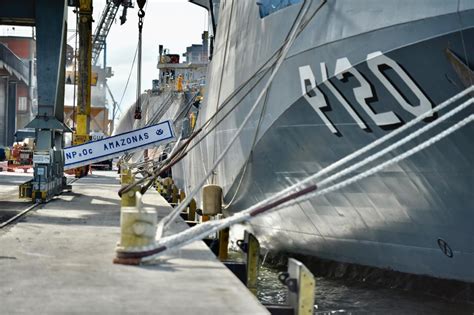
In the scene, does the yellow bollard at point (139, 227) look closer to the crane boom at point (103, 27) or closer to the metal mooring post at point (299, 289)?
the metal mooring post at point (299, 289)

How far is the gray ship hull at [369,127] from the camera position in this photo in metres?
8.15

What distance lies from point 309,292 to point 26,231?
18.2 ft

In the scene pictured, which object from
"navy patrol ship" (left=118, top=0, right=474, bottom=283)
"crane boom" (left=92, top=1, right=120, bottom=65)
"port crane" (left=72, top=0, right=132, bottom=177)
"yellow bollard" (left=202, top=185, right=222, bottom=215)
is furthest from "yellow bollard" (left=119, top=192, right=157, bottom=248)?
"crane boom" (left=92, top=1, right=120, bottom=65)

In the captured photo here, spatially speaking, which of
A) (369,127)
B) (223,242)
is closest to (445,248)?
(369,127)

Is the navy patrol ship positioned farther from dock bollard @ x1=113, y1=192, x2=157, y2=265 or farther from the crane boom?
the crane boom

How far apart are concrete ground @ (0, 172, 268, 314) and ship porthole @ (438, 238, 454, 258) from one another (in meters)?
3.18

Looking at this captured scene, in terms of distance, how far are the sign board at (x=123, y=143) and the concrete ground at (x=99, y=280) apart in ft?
26.9

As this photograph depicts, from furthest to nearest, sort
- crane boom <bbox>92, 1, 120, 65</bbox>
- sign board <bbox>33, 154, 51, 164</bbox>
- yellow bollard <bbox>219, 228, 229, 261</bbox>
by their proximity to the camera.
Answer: crane boom <bbox>92, 1, 120, 65</bbox>, sign board <bbox>33, 154, 51, 164</bbox>, yellow bollard <bbox>219, 228, 229, 261</bbox>

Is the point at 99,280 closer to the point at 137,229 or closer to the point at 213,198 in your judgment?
the point at 137,229

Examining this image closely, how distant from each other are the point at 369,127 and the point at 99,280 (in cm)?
426

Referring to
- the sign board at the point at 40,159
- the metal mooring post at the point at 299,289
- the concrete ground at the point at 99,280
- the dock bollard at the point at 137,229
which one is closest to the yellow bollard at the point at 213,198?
the concrete ground at the point at 99,280

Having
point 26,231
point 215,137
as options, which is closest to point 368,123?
point 26,231

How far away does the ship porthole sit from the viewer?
372 inches

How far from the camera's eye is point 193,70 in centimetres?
4775
